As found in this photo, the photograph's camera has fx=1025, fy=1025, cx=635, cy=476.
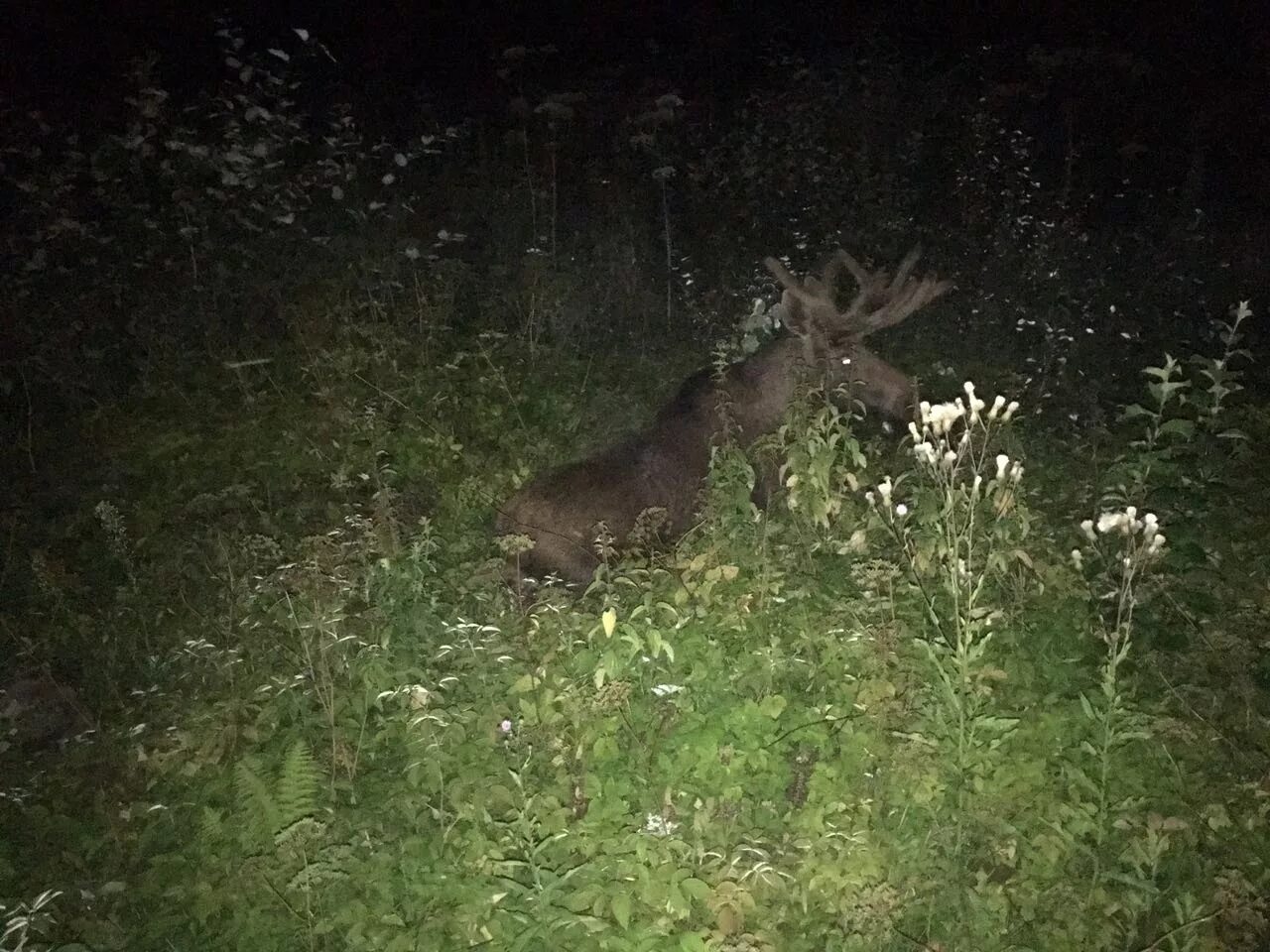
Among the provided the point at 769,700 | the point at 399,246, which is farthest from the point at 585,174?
the point at 769,700

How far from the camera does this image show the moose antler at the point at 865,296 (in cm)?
557

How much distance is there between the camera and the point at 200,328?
6.47m

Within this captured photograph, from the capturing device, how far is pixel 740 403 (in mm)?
5609

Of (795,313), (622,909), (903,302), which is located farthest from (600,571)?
(903,302)

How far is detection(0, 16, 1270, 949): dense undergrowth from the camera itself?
340 cm

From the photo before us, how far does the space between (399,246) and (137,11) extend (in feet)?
12.4

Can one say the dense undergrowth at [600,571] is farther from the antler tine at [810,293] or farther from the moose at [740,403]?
the antler tine at [810,293]

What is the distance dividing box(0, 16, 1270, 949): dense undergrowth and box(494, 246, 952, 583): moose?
28 centimetres

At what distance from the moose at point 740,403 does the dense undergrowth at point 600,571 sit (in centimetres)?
28

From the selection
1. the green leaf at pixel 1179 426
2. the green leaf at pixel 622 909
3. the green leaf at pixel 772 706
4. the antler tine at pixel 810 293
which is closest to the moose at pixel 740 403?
the antler tine at pixel 810 293

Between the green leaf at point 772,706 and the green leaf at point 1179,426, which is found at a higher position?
the green leaf at point 1179,426

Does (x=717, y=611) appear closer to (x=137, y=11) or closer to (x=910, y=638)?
(x=910, y=638)

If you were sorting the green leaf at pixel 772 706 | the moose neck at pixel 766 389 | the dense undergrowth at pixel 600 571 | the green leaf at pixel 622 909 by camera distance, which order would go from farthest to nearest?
1. the moose neck at pixel 766 389
2. the green leaf at pixel 772 706
3. the dense undergrowth at pixel 600 571
4. the green leaf at pixel 622 909

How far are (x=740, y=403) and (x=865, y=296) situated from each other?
0.90 meters
